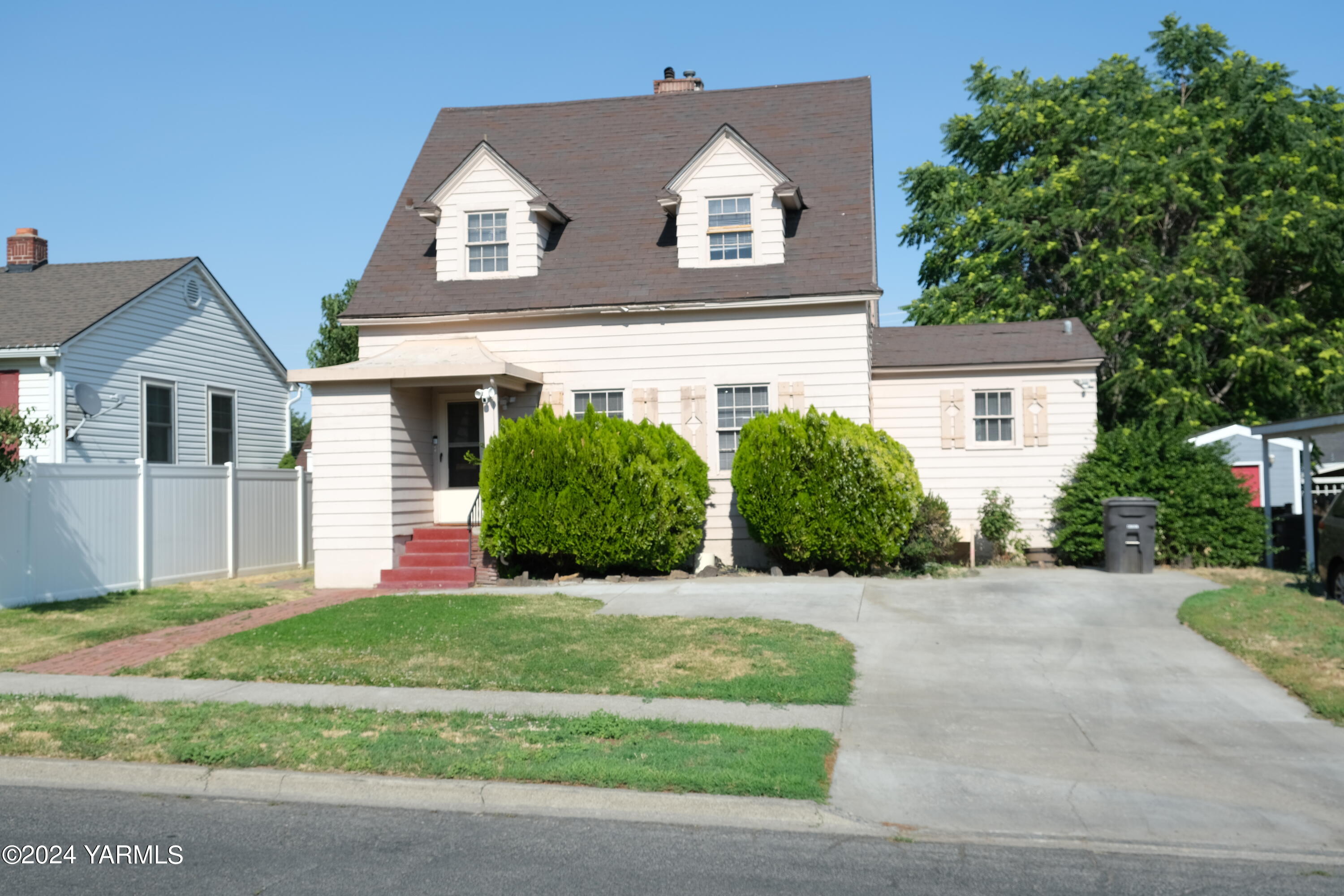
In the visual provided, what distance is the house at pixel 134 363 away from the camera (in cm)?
1908

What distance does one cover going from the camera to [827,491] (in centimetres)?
1547

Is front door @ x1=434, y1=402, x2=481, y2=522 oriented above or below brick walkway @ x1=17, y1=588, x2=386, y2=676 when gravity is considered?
above

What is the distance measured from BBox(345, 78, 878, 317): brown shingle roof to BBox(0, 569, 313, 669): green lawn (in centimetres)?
546

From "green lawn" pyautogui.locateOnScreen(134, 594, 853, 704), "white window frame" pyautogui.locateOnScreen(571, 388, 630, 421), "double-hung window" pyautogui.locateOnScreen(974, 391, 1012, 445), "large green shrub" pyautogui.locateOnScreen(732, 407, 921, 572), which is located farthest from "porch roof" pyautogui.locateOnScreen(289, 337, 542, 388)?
"double-hung window" pyautogui.locateOnScreen(974, 391, 1012, 445)

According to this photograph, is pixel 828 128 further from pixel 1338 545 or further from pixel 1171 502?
pixel 1338 545

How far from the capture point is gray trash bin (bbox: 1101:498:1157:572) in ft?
53.7

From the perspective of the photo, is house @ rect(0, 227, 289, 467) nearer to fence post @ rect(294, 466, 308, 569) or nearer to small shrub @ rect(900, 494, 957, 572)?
fence post @ rect(294, 466, 308, 569)

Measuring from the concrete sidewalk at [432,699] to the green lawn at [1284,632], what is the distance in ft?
13.5

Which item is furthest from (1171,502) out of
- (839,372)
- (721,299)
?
(721,299)

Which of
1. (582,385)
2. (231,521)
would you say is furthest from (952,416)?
(231,521)

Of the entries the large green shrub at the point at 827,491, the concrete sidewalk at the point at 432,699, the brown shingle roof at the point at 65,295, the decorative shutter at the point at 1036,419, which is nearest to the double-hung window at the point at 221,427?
the brown shingle roof at the point at 65,295

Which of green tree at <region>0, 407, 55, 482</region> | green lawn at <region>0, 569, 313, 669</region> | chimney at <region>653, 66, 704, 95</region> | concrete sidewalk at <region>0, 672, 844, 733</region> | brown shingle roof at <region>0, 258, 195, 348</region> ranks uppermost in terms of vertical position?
A: chimney at <region>653, 66, 704, 95</region>

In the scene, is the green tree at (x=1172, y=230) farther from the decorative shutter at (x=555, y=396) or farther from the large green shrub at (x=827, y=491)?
the decorative shutter at (x=555, y=396)

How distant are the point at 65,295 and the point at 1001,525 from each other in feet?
60.0
